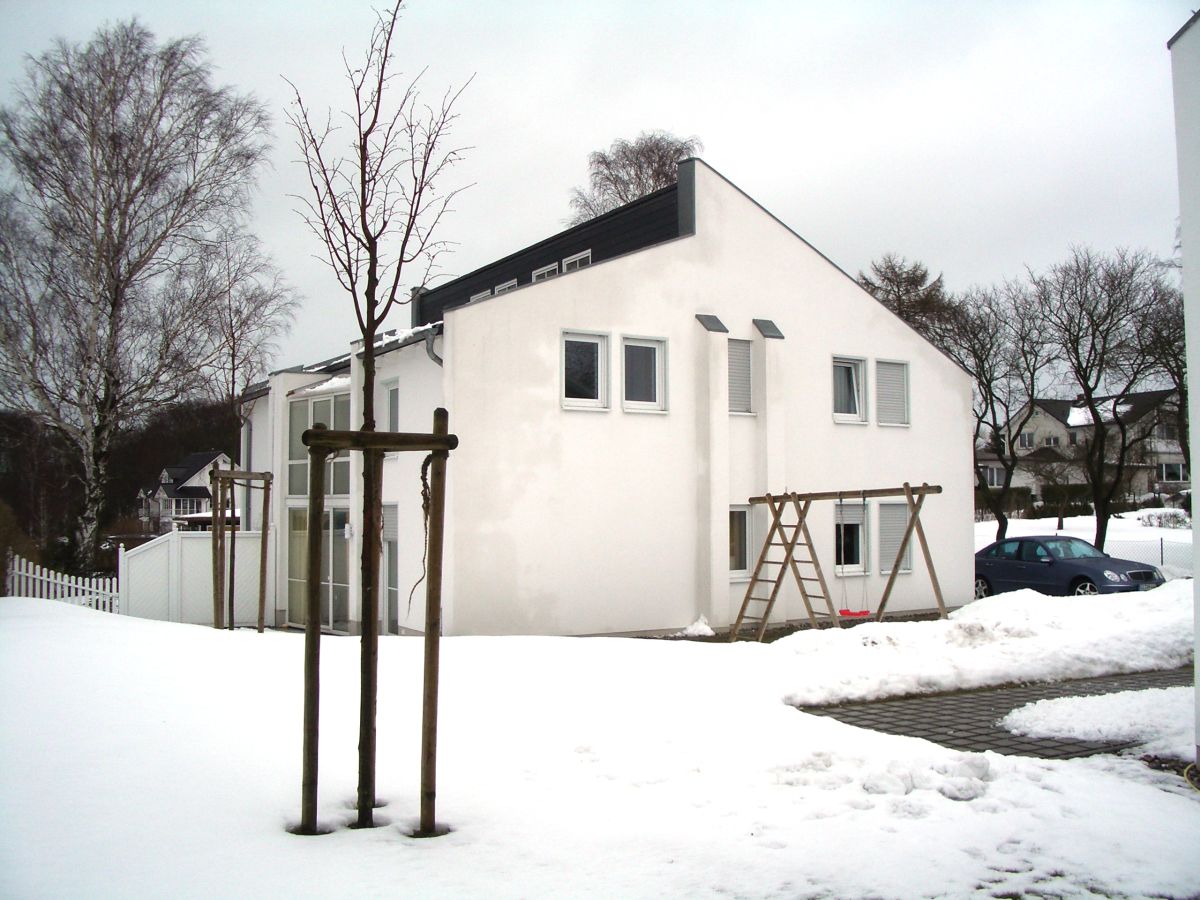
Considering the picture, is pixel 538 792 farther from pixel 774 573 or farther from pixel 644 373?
pixel 774 573

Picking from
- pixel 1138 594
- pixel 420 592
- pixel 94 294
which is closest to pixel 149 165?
pixel 94 294

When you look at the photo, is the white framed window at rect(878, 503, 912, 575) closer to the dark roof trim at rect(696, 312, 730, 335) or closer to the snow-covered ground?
the dark roof trim at rect(696, 312, 730, 335)

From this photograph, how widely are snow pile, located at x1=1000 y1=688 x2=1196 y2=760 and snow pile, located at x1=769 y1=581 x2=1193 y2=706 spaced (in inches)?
57.7

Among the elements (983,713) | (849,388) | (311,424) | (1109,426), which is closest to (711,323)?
(849,388)

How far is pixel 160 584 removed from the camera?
20.4m

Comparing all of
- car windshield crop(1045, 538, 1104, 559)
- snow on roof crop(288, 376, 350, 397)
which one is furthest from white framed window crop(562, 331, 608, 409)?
car windshield crop(1045, 538, 1104, 559)

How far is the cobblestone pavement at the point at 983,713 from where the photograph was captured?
24.1ft

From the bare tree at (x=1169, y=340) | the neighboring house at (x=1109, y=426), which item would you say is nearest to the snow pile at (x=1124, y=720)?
the bare tree at (x=1169, y=340)

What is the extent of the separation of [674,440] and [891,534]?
5623 millimetres

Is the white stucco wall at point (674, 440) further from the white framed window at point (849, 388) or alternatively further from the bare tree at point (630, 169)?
the bare tree at point (630, 169)

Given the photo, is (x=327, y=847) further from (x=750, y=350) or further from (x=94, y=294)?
(x=94, y=294)

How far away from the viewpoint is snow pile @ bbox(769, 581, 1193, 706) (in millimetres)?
9695

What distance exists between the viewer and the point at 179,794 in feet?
16.5

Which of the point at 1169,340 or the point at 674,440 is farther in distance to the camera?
the point at 1169,340
